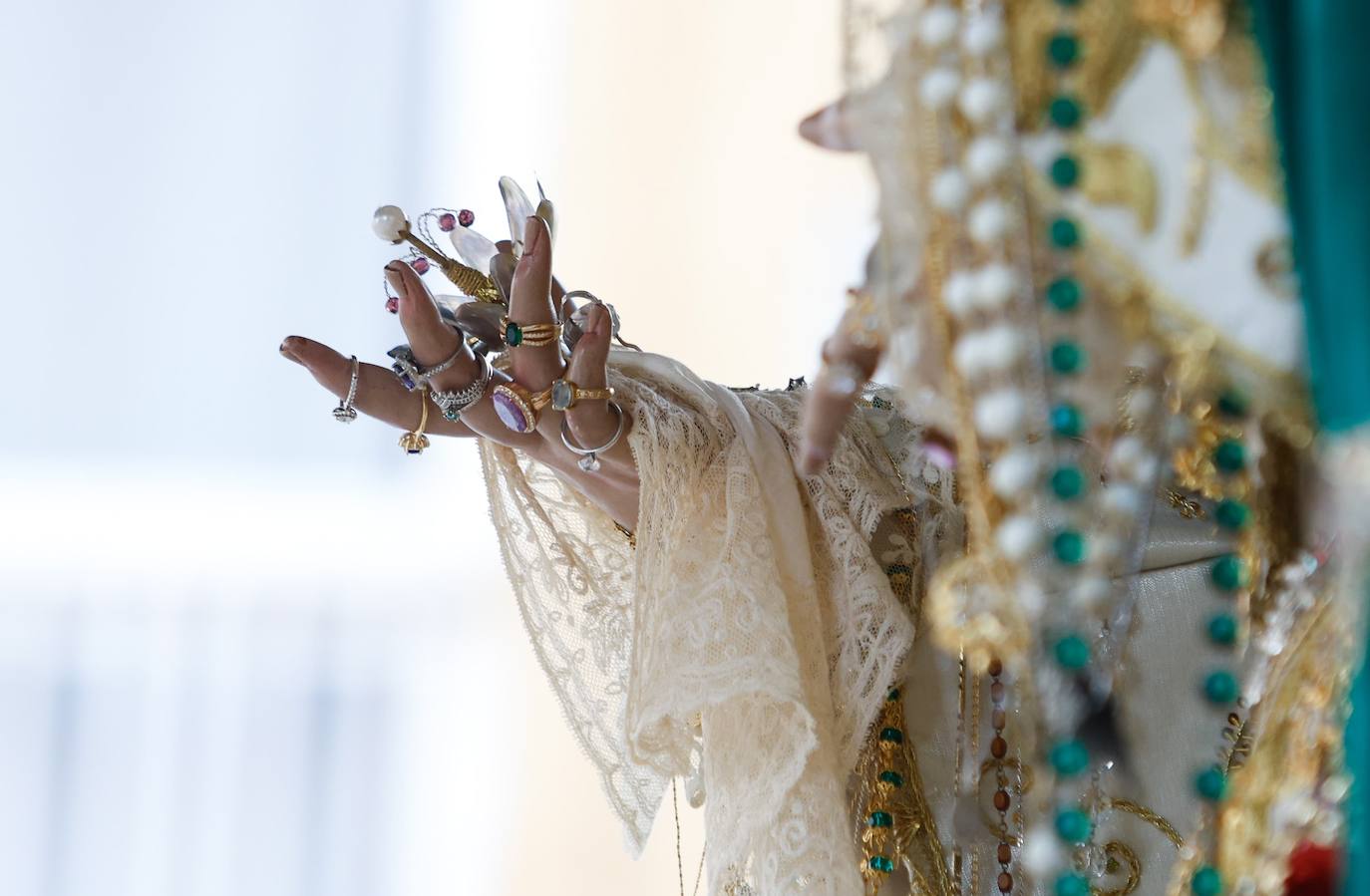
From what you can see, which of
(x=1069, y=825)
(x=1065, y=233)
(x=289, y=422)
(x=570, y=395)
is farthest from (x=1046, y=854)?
(x=289, y=422)

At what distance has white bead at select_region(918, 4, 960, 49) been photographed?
523mm

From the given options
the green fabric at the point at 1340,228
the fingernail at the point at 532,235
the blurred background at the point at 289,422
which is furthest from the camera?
the blurred background at the point at 289,422

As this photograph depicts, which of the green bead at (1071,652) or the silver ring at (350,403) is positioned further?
the silver ring at (350,403)

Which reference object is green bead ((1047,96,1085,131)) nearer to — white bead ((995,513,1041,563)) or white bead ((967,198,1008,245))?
white bead ((967,198,1008,245))

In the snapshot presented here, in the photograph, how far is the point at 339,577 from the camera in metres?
2.02

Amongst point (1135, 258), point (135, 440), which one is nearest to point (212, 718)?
point (135, 440)

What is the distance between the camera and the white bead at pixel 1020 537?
493 millimetres

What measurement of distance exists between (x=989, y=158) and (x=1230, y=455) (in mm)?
160

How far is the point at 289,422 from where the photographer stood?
80.7 inches

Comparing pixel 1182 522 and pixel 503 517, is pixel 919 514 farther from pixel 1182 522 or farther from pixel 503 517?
pixel 503 517

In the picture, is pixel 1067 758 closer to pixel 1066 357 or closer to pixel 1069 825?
pixel 1069 825

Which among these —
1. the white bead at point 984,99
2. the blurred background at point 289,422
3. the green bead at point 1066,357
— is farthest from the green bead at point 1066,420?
the blurred background at point 289,422

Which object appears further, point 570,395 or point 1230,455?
point 570,395

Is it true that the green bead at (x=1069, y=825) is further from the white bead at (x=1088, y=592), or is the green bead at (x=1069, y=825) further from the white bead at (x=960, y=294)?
the white bead at (x=960, y=294)
